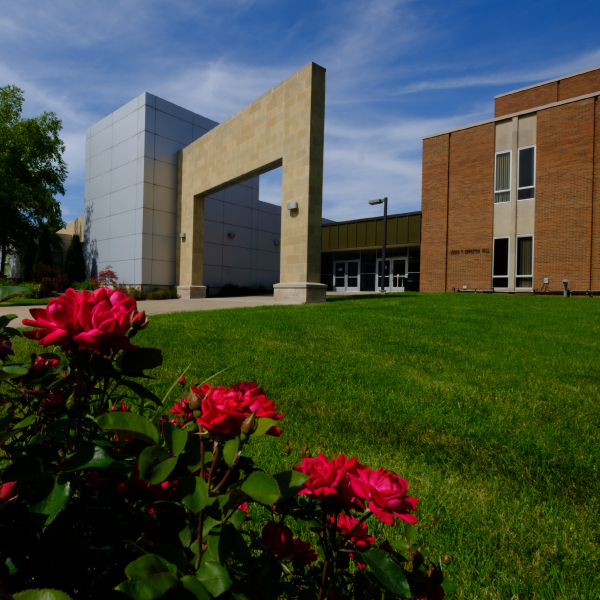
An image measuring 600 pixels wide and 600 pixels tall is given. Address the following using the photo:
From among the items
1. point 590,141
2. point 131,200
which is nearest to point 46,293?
point 131,200

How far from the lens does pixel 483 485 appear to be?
219 centimetres

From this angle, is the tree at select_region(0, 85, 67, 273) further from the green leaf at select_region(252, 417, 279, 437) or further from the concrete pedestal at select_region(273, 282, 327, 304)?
the green leaf at select_region(252, 417, 279, 437)

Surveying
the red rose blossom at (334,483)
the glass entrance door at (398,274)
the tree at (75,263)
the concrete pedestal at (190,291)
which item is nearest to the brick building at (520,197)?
the glass entrance door at (398,274)

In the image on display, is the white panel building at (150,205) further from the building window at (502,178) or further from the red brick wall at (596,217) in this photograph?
the red brick wall at (596,217)

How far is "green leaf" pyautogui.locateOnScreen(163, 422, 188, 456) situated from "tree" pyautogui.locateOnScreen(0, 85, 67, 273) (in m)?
25.2

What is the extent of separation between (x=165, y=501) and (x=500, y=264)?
68.0ft

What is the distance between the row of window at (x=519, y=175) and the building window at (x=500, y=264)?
6.77 feet

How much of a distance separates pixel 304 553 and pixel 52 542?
0.51 metres

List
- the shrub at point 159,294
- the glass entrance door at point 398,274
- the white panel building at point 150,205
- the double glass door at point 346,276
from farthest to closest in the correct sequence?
the double glass door at point 346,276 → the glass entrance door at point 398,274 → the white panel building at point 150,205 → the shrub at point 159,294

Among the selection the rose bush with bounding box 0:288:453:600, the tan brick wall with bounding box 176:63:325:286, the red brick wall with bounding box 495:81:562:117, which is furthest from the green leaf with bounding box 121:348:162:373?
the red brick wall with bounding box 495:81:562:117

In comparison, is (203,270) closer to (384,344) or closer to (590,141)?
(384,344)

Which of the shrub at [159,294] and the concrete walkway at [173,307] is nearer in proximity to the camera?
the concrete walkway at [173,307]

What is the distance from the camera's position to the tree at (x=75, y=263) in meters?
18.2

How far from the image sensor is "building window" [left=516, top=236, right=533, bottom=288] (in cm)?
1816
